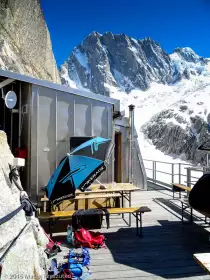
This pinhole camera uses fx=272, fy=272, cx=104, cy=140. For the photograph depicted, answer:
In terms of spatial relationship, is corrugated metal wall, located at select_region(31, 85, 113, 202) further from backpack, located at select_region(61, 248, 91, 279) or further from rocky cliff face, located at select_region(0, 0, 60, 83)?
rocky cliff face, located at select_region(0, 0, 60, 83)

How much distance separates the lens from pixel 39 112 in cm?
679

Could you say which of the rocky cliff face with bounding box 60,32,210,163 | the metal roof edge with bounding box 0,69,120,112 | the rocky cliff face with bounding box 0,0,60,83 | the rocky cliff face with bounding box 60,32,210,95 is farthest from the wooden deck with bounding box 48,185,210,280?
the rocky cliff face with bounding box 60,32,210,95

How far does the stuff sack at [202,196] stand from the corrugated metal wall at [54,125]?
277 centimetres

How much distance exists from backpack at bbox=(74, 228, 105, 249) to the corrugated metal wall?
2.07 metres

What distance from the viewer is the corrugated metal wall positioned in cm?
671

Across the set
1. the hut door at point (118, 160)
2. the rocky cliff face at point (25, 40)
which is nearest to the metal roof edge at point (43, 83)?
the hut door at point (118, 160)

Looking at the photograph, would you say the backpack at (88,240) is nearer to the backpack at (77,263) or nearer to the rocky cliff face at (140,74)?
the backpack at (77,263)

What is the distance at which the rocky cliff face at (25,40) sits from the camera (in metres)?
24.4

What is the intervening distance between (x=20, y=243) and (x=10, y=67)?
21.7 m

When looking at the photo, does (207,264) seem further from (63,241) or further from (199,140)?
(199,140)

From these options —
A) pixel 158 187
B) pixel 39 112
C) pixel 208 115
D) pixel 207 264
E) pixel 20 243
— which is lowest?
pixel 158 187

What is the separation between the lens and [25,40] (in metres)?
33.0

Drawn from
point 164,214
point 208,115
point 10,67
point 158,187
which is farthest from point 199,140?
point 164,214

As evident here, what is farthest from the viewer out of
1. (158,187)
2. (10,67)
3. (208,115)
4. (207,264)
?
(208,115)
